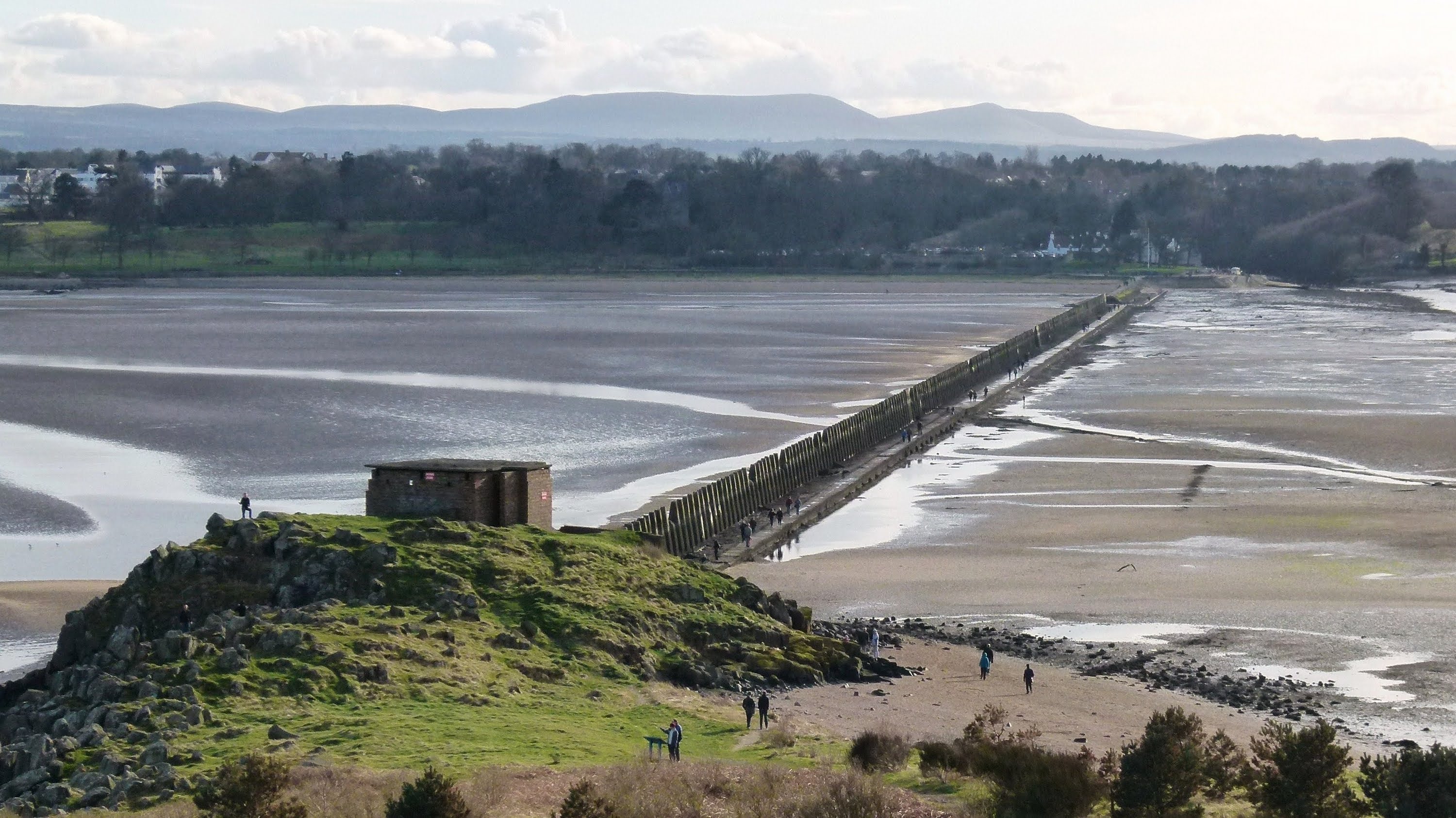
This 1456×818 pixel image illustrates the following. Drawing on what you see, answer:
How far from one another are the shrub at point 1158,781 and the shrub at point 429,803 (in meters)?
6.26

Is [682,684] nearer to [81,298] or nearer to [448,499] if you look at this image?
[448,499]

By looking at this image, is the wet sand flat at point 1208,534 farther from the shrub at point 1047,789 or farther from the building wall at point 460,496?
the shrub at point 1047,789

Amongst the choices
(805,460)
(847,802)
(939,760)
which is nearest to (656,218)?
(805,460)

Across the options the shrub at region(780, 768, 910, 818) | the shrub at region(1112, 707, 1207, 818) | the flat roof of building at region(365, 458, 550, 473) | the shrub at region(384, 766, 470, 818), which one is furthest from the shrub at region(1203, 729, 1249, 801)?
the flat roof of building at region(365, 458, 550, 473)

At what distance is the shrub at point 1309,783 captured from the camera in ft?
53.9

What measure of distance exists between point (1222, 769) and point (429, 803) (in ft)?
27.5

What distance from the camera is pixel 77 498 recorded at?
40531 mm

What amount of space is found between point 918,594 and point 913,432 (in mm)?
22261

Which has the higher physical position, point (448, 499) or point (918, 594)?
point (448, 499)

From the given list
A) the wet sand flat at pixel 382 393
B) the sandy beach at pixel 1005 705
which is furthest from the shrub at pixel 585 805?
the wet sand flat at pixel 382 393

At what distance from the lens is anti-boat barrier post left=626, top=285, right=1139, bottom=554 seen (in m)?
34.2

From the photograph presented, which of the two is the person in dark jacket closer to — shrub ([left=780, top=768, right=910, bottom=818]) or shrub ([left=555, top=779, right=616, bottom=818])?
shrub ([left=780, top=768, right=910, bottom=818])

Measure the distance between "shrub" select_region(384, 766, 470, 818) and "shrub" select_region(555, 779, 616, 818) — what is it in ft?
2.97

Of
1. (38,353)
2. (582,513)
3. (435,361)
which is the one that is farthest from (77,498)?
(38,353)
